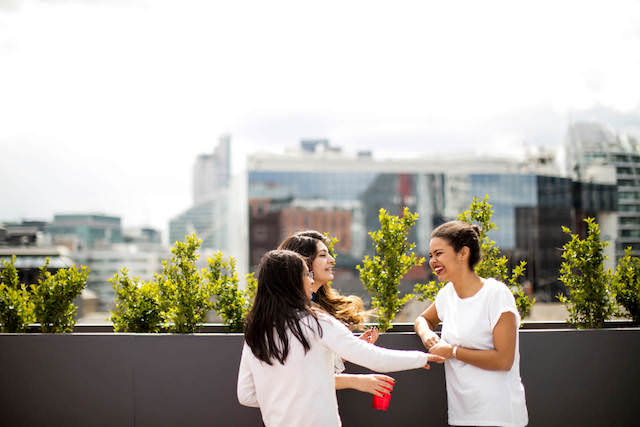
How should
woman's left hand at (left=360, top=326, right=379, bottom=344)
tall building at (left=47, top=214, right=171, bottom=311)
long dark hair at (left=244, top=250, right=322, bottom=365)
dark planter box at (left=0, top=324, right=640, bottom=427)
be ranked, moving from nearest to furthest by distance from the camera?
1. long dark hair at (left=244, top=250, right=322, bottom=365)
2. woman's left hand at (left=360, top=326, right=379, bottom=344)
3. dark planter box at (left=0, top=324, right=640, bottom=427)
4. tall building at (left=47, top=214, right=171, bottom=311)

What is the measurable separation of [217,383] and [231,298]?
54 centimetres

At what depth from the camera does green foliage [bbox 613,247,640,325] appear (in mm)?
3488

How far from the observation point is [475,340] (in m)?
2.12

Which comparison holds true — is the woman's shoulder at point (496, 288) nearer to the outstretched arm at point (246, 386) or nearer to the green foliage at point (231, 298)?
the outstretched arm at point (246, 386)

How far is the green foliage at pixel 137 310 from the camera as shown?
11.3 feet

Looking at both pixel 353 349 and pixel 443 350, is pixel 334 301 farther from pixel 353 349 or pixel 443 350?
pixel 353 349

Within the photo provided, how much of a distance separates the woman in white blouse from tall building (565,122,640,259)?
92635 millimetres

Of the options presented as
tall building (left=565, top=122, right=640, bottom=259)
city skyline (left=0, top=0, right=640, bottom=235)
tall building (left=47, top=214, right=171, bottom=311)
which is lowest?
tall building (left=47, top=214, right=171, bottom=311)

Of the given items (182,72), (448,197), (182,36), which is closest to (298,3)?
(182,36)

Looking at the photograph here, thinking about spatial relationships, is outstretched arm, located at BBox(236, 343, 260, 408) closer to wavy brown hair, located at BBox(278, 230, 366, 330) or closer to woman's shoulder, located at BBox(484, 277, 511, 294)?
wavy brown hair, located at BBox(278, 230, 366, 330)

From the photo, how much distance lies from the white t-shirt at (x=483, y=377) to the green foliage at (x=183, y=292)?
1.76 m

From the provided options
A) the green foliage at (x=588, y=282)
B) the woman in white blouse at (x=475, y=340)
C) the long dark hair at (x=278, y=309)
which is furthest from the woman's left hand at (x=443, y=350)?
the green foliage at (x=588, y=282)


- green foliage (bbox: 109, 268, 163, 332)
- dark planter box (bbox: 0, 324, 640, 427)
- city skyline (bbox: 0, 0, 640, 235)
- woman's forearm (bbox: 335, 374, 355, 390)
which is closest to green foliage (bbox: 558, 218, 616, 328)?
dark planter box (bbox: 0, 324, 640, 427)

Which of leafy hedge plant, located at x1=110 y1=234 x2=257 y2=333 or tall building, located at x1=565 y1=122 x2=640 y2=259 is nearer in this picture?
leafy hedge plant, located at x1=110 y1=234 x2=257 y2=333
